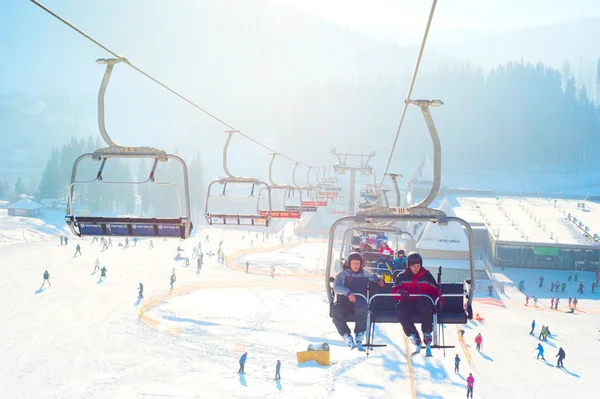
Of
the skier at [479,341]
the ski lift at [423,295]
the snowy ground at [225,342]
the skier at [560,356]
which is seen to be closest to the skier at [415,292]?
the ski lift at [423,295]

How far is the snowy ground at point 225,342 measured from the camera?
14.6 meters

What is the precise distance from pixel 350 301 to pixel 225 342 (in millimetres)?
13445

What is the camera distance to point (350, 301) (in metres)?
6.18

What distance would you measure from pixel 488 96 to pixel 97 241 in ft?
298

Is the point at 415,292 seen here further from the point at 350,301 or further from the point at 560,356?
the point at 560,356

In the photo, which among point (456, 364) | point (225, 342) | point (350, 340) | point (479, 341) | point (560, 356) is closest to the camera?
point (350, 340)

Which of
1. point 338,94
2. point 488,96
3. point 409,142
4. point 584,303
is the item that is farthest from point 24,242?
point 488,96

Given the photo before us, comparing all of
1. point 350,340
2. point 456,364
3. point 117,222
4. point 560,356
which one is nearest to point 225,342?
point 456,364

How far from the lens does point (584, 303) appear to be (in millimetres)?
27156

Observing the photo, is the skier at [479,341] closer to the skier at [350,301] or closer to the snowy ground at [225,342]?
the snowy ground at [225,342]

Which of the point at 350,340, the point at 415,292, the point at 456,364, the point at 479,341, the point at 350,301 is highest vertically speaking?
the point at 415,292

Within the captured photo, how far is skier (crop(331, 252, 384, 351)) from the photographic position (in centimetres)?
613

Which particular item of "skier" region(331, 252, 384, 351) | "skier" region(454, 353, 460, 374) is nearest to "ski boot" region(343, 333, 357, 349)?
"skier" region(331, 252, 384, 351)

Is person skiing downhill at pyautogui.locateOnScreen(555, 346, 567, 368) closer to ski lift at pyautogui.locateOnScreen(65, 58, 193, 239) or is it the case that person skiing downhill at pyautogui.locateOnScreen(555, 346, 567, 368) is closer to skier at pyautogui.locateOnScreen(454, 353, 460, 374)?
skier at pyautogui.locateOnScreen(454, 353, 460, 374)
